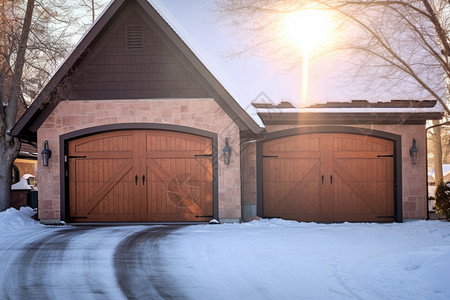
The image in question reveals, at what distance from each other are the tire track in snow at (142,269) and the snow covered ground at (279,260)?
0.09 metres

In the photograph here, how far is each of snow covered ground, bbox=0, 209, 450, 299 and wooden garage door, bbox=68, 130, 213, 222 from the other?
1075 mm

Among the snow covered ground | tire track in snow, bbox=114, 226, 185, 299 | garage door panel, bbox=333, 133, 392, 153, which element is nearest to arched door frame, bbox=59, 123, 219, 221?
the snow covered ground

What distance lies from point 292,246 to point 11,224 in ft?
22.9

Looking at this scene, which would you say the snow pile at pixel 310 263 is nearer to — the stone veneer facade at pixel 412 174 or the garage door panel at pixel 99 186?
the stone veneer facade at pixel 412 174

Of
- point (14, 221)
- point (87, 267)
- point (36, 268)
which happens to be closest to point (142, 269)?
point (87, 267)

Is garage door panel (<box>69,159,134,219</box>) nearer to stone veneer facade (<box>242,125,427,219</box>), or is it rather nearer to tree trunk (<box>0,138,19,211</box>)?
tree trunk (<box>0,138,19,211</box>)

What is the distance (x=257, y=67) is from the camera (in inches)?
497

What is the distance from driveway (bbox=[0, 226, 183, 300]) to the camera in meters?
4.99

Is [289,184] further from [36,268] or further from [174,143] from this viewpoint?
[36,268]

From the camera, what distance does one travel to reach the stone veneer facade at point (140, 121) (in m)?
10.5

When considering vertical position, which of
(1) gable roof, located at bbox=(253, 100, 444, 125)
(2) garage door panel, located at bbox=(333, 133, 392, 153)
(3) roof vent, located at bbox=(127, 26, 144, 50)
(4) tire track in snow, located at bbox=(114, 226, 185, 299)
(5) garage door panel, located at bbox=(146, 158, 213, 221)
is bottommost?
(4) tire track in snow, located at bbox=(114, 226, 185, 299)

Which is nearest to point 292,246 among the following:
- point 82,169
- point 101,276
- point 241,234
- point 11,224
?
point 241,234

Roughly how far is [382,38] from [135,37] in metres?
7.10

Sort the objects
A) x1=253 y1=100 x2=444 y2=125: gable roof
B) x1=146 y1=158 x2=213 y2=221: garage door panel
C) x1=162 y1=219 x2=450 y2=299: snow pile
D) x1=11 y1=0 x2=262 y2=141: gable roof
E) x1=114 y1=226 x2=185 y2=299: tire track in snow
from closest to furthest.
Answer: x1=162 y1=219 x2=450 y2=299: snow pile, x1=114 y1=226 x2=185 y2=299: tire track in snow, x1=11 y1=0 x2=262 y2=141: gable roof, x1=146 y1=158 x2=213 y2=221: garage door panel, x1=253 y1=100 x2=444 y2=125: gable roof
